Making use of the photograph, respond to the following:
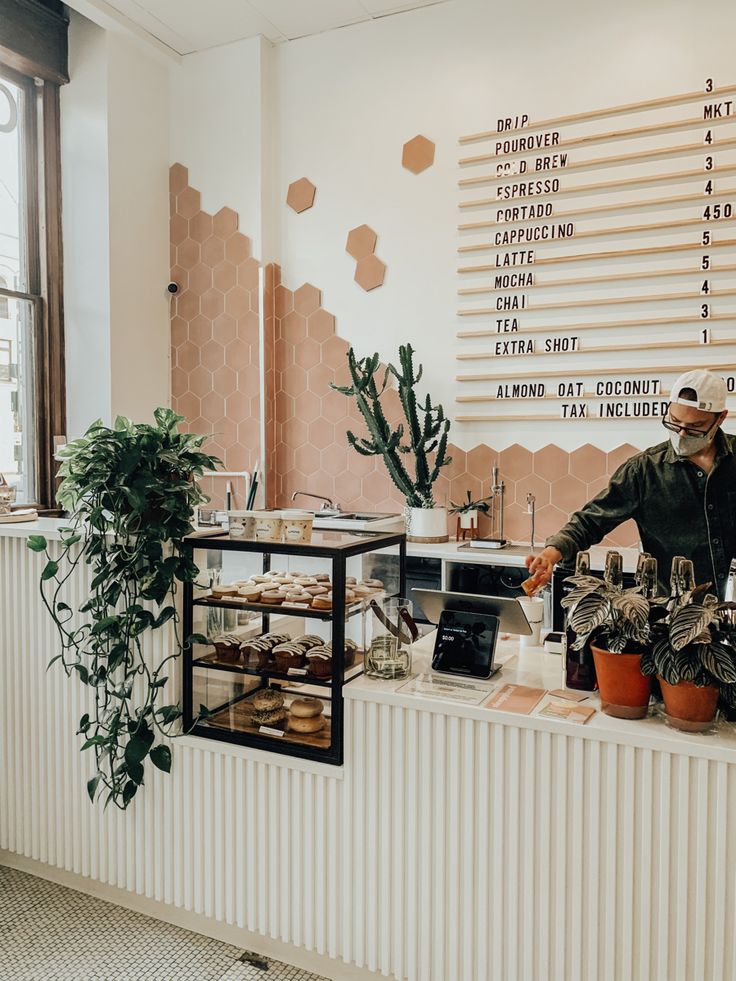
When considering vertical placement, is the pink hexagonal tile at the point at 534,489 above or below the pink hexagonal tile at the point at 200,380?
below

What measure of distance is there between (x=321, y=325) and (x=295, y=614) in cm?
245

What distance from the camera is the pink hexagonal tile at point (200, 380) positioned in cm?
433

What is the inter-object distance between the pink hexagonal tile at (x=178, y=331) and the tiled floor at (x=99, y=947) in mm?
2874

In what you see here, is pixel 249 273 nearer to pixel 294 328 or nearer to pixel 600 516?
pixel 294 328

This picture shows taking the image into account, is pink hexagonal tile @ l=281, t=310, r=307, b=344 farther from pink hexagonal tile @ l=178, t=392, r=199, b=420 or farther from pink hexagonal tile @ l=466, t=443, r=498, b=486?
pink hexagonal tile @ l=466, t=443, r=498, b=486

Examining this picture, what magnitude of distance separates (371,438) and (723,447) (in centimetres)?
189

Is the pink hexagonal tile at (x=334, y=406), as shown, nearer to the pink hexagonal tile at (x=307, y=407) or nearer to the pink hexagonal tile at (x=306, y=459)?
the pink hexagonal tile at (x=307, y=407)

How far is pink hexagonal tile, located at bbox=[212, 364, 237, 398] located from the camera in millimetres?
4242

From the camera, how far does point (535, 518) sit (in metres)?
3.65

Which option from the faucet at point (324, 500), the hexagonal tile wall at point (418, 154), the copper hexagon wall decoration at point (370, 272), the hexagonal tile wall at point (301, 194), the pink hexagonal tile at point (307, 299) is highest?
the hexagonal tile wall at point (418, 154)

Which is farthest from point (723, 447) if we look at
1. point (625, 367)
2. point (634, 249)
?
point (634, 249)

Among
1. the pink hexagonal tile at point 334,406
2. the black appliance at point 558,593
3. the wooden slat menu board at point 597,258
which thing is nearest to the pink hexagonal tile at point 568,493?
the wooden slat menu board at point 597,258

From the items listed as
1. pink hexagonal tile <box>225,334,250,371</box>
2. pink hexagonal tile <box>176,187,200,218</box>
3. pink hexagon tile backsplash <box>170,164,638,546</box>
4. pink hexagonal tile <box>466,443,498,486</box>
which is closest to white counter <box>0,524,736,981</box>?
pink hexagonal tile <box>466,443,498,486</box>

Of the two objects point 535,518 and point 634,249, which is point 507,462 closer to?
point 535,518
